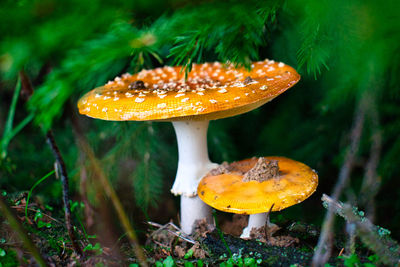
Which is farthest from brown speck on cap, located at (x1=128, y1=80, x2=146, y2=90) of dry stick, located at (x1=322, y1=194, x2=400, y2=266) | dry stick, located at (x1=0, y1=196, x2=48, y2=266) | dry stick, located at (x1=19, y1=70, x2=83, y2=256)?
dry stick, located at (x1=322, y1=194, x2=400, y2=266)

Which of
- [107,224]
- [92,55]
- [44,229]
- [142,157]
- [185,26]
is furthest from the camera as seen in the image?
[142,157]

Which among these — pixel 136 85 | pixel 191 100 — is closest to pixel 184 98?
pixel 191 100

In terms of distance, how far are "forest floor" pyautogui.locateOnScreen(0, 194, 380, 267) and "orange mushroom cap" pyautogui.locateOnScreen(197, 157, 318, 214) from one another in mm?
172

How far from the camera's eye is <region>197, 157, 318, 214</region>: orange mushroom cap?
1558 mm

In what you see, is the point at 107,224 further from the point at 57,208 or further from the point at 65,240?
the point at 65,240

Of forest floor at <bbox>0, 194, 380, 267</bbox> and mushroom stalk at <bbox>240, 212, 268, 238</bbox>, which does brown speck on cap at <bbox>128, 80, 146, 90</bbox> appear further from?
mushroom stalk at <bbox>240, 212, 268, 238</bbox>

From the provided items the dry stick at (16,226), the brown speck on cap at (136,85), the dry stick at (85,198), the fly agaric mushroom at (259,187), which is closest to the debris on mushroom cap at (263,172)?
the fly agaric mushroom at (259,187)

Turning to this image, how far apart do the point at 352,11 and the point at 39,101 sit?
87 centimetres

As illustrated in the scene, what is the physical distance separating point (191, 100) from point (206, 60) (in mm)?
1004

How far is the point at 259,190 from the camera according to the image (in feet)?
5.33

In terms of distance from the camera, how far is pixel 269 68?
1.91 m

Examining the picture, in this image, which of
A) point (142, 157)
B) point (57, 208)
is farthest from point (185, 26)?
point (57, 208)

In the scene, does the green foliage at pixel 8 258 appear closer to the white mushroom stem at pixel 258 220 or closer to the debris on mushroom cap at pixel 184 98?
the debris on mushroom cap at pixel 184 98

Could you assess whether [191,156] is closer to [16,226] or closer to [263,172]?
[263,172]
